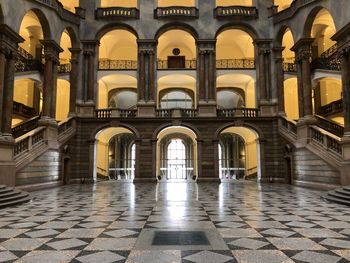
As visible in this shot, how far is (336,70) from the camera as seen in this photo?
20.0m

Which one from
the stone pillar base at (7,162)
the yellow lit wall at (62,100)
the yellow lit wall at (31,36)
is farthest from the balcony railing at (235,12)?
the stone pillar base at (7,162)

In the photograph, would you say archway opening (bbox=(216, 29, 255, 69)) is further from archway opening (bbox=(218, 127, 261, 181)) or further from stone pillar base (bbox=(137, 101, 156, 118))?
stone pillar base (bbox=(137, 101, 156, 118))

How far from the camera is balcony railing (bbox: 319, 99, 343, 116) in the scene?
21078mm

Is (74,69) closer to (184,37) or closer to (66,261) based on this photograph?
(184,37)

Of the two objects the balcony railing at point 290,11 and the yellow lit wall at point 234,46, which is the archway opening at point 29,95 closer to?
the yellow lit wall at point 234,46

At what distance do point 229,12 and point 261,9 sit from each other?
7.92ft

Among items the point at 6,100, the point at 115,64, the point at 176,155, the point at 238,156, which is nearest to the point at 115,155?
the point at 176,155

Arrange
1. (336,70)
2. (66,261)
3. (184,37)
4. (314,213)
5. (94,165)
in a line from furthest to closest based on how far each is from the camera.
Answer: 1. (184,37)
2. (94,165)
3. (336,70)
4. (314,213)
5. (66,261)

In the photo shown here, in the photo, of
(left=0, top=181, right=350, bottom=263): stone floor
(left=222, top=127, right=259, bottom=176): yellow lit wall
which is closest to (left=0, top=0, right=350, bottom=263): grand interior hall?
(left=0, top=181, right=350, bottom=263): stone floor

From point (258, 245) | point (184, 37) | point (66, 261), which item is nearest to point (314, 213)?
point (258, 245)

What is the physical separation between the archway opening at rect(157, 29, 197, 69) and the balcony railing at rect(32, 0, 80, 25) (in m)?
7.00

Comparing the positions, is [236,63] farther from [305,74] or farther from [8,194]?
[8,194]

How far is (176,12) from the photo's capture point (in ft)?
74.0

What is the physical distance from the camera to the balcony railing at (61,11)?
60.6 feet
